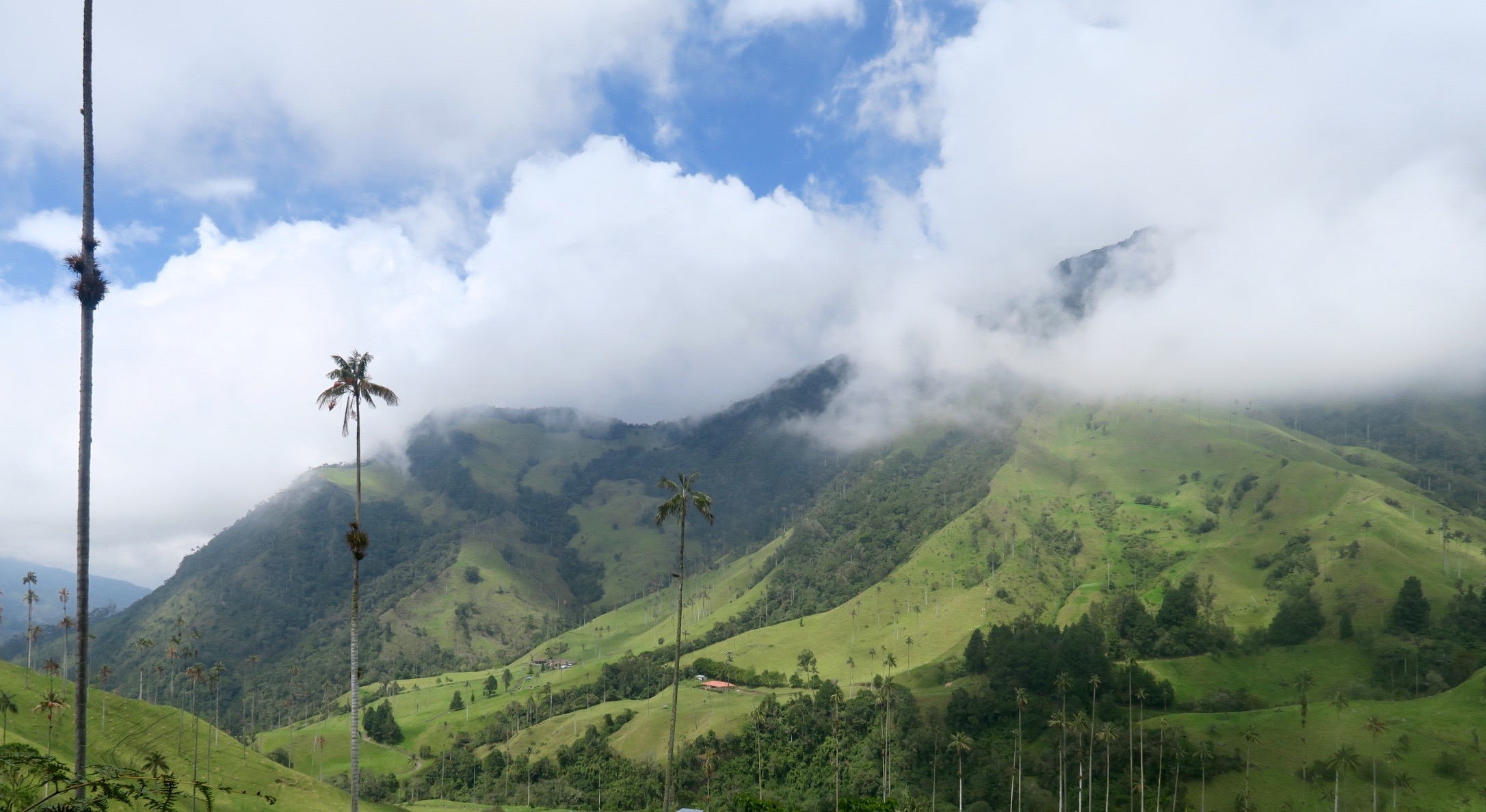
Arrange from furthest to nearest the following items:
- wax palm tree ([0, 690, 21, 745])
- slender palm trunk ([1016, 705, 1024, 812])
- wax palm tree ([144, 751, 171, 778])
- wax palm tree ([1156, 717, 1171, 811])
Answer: slender palm trunk ([1016, 705, 1024, 812]) → wax palm tree ([1156, 717, 1171, 811]) → wax palm tree ([0, 690, 21, 745]) → wax palm tree ([144, 751, 171, 778])

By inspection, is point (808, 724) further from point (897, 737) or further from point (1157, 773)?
point (1157, 773)

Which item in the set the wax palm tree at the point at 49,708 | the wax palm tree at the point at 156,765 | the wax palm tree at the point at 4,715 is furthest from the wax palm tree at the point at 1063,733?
the wax palm tree at the point at 4,715

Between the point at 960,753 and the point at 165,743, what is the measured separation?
107m

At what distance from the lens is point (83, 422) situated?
938 inches

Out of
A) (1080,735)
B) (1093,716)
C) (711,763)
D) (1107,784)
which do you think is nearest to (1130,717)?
(1093,716)

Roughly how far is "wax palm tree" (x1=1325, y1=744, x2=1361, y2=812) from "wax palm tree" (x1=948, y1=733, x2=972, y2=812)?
43765mm

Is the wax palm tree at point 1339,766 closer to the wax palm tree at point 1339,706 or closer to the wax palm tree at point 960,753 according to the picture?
the wax palm tree at point 1339,706

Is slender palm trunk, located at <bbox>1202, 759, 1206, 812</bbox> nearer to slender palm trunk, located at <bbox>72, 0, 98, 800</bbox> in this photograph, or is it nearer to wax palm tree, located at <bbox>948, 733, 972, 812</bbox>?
wax palm tree, located at <bbox>948, 733, 972, 812</bbox>

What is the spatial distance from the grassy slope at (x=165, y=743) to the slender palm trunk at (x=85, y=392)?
7275 centimetres

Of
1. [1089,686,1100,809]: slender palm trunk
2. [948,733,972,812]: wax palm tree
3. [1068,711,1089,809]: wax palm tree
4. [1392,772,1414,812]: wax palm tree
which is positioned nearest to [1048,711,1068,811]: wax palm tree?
[1068,711,1089,809]: wax palm tree

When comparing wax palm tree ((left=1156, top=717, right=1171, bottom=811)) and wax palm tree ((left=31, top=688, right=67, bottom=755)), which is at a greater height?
wax palm tree ((left=31, top=688, right=67, bottom=755))

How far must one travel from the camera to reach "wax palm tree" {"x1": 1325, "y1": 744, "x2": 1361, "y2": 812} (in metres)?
102

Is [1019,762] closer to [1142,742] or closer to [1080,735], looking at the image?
[1080,735]

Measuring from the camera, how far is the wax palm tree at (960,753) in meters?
114
